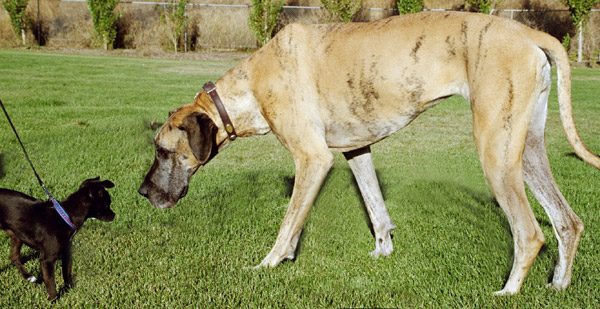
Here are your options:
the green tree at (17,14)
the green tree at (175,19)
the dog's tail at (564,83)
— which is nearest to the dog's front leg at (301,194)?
the dog's tail at (564,83)

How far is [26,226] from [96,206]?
1.88ft

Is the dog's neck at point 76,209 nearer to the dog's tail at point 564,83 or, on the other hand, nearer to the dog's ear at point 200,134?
the dog's ear at point 200,134

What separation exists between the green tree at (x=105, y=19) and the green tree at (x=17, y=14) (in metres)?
3.11

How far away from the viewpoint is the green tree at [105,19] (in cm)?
3009

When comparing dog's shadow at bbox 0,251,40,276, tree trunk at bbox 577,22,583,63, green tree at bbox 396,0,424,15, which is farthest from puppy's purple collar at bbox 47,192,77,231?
tree trunk at bbox 577,22,583,63

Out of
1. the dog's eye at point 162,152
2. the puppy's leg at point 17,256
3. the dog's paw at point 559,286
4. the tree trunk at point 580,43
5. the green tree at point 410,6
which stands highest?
the green tree at point 410,6

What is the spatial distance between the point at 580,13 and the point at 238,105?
26690 mm

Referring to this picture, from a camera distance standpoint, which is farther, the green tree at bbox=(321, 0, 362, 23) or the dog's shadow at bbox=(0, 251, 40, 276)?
the green tree at bbox=(321, 0, 362, 23)

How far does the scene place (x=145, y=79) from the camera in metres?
20.0

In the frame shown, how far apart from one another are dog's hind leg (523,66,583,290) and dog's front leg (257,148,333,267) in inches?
53.8

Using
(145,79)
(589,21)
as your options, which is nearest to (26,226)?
(145,79)

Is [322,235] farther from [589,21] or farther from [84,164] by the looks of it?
[589,21]

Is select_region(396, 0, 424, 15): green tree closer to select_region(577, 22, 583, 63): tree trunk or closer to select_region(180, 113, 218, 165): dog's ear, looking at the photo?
select_region(577, 22, 583, 63): tree trunk

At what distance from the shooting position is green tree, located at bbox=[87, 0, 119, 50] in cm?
3009
